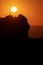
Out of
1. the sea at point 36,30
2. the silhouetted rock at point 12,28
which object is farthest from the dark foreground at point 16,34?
the sea at point 36,30

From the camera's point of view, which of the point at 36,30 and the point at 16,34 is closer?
the point at 16,34

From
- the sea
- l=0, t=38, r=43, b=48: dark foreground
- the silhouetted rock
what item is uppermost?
the sea

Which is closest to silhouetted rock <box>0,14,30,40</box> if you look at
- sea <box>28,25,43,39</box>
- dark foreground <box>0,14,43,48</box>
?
dark foreground <box>0,14,43,48</box>

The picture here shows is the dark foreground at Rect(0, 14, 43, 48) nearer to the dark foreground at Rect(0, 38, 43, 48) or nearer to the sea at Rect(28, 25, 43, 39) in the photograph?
the dark foreground at Rect(0, 38, 43, 48)

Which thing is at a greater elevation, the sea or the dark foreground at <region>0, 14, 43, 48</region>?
the sea

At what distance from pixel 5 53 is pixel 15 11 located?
0.47 meters

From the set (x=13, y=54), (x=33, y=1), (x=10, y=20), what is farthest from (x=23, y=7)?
(x=13, y=54)

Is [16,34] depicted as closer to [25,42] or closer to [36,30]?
[25,42]

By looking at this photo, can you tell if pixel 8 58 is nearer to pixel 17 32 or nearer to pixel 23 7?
pixel 17 32

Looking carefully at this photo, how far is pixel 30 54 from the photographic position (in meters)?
1.09

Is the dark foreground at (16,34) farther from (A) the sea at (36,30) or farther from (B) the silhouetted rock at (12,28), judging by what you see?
(A) the sea at (36,30)

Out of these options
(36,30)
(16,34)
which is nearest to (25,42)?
(16,34)

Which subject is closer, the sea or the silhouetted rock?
the silhouetted rock

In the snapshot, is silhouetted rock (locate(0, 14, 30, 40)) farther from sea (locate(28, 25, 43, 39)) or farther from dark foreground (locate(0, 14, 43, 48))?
sea (locate(28, 25, 43, 39))
